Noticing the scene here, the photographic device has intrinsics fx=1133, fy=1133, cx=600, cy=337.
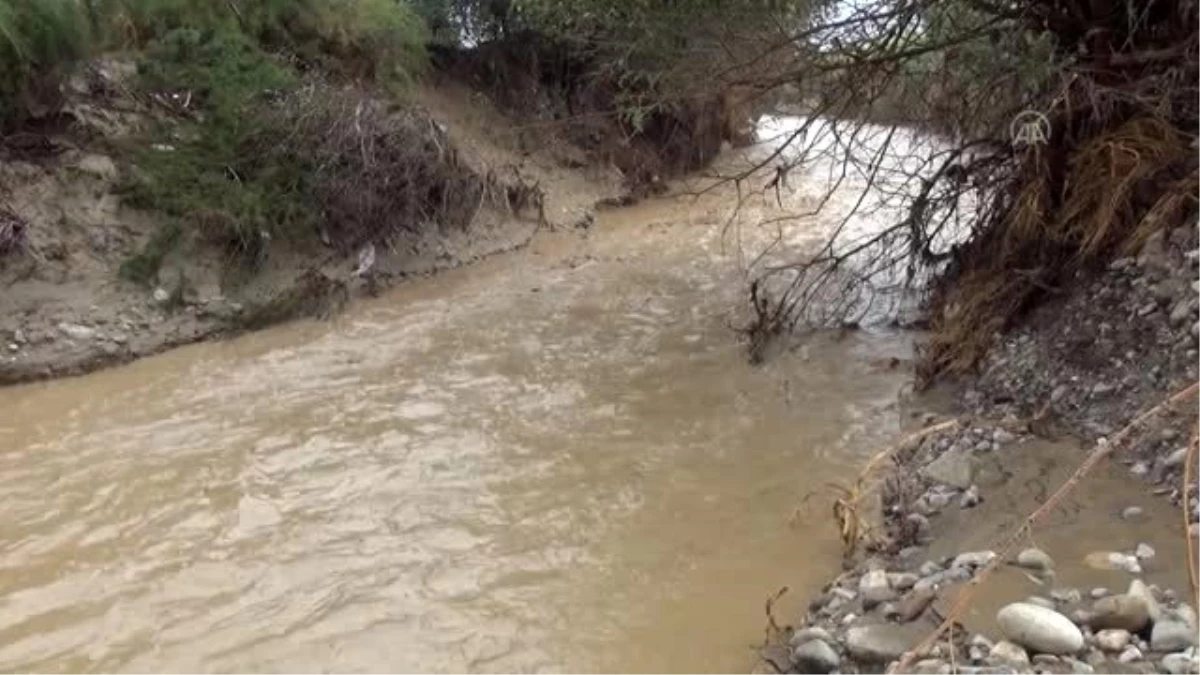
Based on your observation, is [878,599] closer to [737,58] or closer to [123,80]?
[737,58]

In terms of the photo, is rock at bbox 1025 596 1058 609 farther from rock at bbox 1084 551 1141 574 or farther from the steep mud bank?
the steep mud bank

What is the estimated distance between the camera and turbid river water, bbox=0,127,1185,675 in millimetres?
4523

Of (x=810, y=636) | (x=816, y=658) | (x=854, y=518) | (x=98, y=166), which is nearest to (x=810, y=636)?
(x=810, y=636)

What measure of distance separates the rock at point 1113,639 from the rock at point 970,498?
58.7 inches

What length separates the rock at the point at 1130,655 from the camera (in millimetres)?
3232

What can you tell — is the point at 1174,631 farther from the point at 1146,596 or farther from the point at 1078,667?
the point at 1078,667

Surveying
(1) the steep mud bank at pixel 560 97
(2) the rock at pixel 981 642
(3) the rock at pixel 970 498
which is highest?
(1) the steep mud bank at pixel 560 97

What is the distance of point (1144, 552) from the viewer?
3926 mm

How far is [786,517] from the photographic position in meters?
5.34

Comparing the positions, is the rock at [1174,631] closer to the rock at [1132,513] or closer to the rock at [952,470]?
the rock at [1132,513]

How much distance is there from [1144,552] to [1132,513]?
0.34 m

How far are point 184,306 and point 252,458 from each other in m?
2.49

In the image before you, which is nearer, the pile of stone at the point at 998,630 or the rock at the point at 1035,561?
the pile of stone at the point at 998,630

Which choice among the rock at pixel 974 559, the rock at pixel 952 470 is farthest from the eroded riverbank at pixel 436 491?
the rock at pixel 974 559
